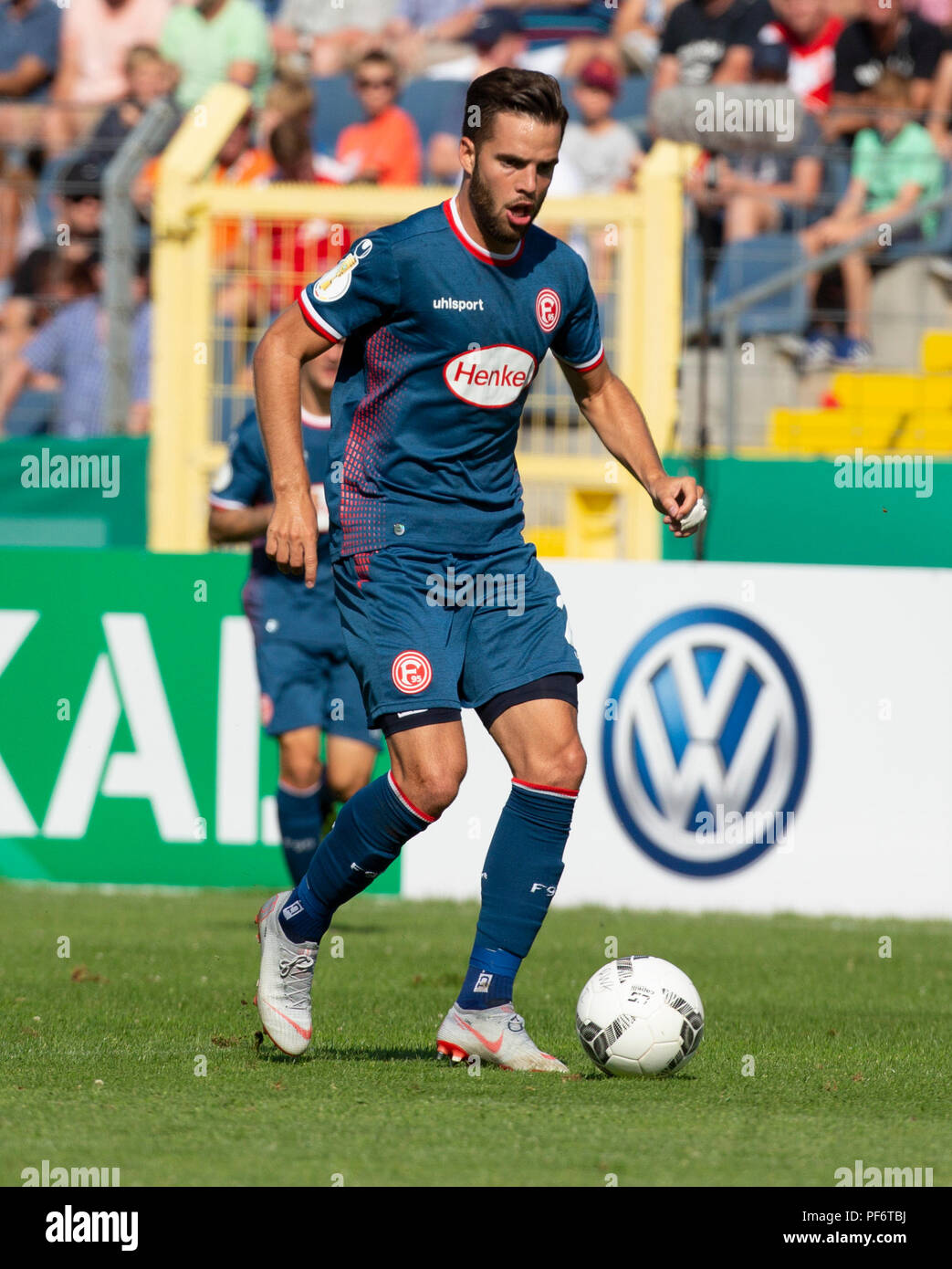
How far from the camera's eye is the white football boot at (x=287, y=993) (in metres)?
5.31

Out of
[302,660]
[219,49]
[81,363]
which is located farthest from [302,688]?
[219,49]

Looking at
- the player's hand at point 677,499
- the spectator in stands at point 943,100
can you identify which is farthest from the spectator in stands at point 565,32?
the player's hand at point 677,499

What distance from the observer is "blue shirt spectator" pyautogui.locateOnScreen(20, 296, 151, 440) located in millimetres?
13094

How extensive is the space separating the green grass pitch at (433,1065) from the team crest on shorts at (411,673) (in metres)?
0.97

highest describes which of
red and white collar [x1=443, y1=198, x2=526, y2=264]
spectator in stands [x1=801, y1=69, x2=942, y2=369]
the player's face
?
spectator in stands [x1=801, y1=69, x2=942, y2=369]

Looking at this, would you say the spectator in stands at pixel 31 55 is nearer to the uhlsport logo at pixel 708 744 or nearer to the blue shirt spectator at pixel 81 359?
the blue shirt spectator at pixel 81 359

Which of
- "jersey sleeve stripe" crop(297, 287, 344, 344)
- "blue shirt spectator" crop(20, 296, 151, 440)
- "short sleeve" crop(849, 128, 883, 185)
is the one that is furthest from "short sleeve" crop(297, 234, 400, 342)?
"short sleeve" crop(849, 128, 883, 185)

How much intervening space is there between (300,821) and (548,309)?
3599mm

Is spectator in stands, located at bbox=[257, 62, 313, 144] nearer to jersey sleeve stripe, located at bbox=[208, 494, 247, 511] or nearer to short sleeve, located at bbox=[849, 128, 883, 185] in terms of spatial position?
short sleeve, located at bbox=[849, 128, 883, 185]

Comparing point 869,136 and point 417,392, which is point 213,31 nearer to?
point 869,136

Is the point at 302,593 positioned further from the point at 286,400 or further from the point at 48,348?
the point at 48,348

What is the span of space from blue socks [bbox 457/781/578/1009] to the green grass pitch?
252mm
